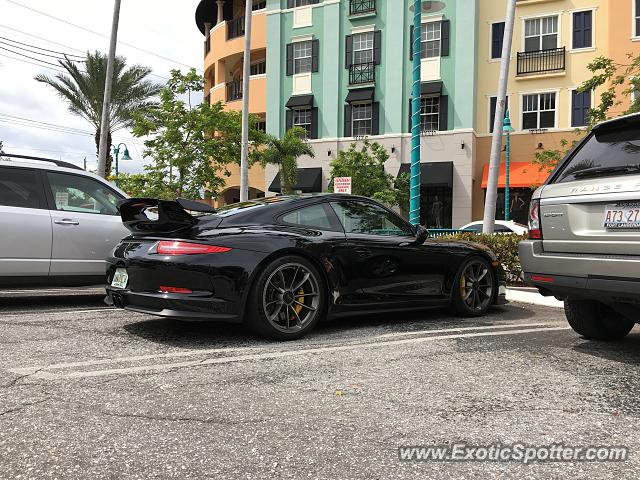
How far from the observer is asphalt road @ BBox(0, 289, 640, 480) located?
7.75ft

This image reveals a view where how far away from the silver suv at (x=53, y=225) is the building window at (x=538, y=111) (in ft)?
74.2

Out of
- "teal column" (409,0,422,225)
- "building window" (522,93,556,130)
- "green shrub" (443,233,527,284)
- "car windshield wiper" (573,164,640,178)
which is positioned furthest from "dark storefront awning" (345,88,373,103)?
"car windshield wiper" (573,164,640,178)

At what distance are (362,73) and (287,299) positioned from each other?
79.3 ft

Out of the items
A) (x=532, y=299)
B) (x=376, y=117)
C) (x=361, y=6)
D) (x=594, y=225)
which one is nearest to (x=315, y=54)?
(x=361, y=6)

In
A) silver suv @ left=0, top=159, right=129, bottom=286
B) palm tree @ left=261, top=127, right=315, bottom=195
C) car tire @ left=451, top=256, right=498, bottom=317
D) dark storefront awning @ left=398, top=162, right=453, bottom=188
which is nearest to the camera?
car tire @ left=451, top=256, right=498, bottom=317

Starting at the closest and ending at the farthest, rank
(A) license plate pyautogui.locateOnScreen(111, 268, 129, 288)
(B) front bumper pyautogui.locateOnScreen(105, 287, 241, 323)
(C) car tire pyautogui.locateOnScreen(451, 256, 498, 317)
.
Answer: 1. (B) front bumper pyautogui.locateOnScreen(105, 287, 241, 323)
2. (A) license plate pyautogui.locateOnScreen(111, 268, 129, 288)
3. (C) car tire pyautogui.locateOnScreen(451, 256, 498, 317)

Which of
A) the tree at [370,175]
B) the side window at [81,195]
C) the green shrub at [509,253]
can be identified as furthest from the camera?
the tree at [370,175]

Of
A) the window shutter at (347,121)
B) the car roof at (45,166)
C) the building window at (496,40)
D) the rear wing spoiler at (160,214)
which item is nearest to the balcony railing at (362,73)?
the window shutter at (347,121)

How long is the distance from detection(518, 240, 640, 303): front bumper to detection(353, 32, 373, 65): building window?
24.4 m

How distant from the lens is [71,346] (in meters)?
4.38

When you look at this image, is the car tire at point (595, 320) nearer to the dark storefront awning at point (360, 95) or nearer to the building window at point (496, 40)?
the dark storefront awning at point (360, 95)

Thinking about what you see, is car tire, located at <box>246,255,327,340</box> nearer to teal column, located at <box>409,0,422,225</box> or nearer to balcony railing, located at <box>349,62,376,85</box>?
teal column, located at <box>409,0,422,225</box>

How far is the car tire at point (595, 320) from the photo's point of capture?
482cm

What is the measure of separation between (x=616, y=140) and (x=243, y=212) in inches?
117
